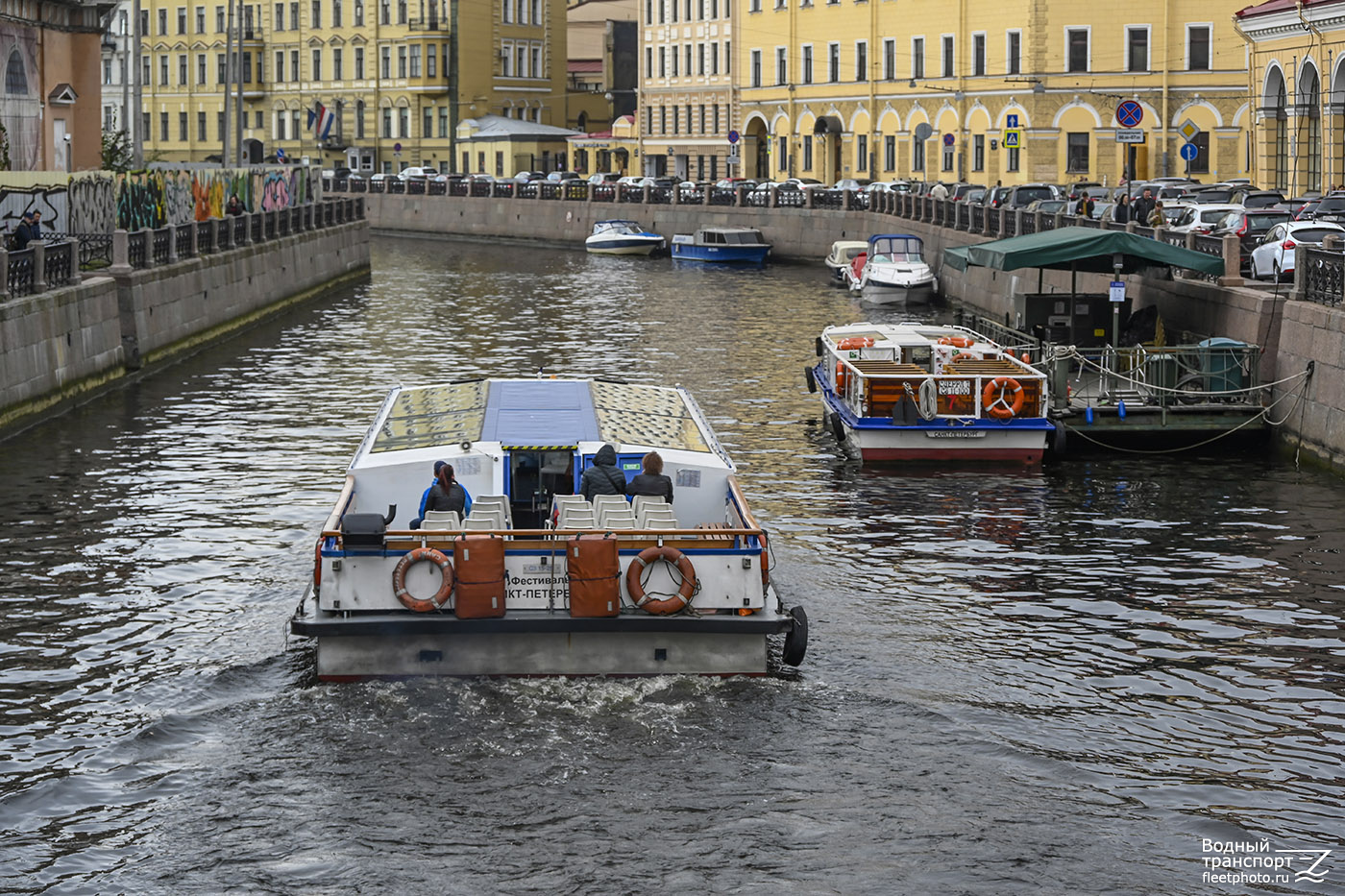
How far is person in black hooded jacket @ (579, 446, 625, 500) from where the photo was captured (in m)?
16.5

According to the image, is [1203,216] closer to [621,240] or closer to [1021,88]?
[621,240]

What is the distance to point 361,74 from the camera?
4518 inches

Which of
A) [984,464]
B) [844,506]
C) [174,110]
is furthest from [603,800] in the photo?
[174,110]

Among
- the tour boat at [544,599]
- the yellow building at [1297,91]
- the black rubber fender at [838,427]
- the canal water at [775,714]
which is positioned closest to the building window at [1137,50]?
the yellow building at [1297,91]

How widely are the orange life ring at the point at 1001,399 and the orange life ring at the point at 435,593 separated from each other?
12202 mm

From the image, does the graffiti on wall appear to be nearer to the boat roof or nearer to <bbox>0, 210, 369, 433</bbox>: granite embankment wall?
<bbox>0, 210, 369, 433</bbox>: granite embankment wall

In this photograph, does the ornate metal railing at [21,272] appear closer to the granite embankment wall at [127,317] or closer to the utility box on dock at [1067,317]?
the granite embankment wall at [127,317]

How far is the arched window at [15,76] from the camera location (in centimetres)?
4859

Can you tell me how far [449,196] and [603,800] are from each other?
73.3 meters

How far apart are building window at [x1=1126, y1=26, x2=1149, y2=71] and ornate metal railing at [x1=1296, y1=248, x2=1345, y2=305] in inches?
1997

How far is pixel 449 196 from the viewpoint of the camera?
84.7 meters

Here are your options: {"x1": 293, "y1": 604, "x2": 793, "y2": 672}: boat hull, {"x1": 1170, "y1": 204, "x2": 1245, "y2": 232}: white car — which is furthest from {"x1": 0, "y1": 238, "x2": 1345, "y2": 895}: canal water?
{"x1": 1170, "y1": 204, "x2": 1245, "y2": 232}: white car

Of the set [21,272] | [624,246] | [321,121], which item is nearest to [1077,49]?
[624,246]

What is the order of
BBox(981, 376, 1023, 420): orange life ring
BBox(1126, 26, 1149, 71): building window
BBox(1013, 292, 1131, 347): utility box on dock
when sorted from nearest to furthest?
BBox(981, 376, 1023, 420): orange life ring
BBox(1013, 292, 1131, 347): utility box on dock
BBox(1126, 26, 1149, 71): building window
